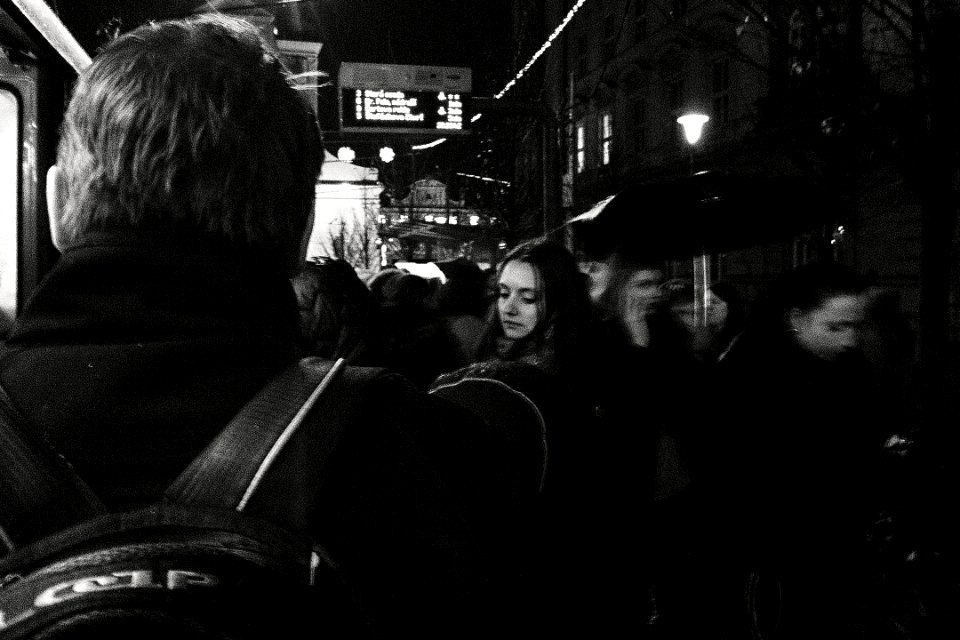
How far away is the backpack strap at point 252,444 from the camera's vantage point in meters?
0.94

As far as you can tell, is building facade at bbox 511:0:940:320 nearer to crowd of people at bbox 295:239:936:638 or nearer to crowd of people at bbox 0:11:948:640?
crowd of people at bbox 295:239:936:638

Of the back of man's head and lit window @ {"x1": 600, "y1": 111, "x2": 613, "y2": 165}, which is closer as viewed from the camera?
the back of man's head

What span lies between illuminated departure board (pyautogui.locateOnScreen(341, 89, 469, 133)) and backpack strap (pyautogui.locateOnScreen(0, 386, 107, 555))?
12.8 metres

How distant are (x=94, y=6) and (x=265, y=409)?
183 inches

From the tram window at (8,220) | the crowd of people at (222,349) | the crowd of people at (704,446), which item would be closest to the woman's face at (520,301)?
the crowd of people at (704,446)

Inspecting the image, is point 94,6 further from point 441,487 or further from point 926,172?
point 926,172

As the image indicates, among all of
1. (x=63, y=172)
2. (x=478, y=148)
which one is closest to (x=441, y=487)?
(x=63, y=172)

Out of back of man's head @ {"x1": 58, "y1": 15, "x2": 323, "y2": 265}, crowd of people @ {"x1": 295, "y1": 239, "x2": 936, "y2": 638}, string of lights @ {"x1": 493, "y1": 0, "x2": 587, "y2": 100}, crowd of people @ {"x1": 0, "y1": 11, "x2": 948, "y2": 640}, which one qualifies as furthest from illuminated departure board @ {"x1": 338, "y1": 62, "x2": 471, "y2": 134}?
back of man's head @ {"x1": 58, "y1": 15, "x2": 323, "y2": 265}

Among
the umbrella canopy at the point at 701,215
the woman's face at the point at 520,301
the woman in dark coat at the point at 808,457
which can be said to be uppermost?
the umbrella canopy at the point at 701,215

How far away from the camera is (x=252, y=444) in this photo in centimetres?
97

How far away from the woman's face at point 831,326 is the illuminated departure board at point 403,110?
32.3ft

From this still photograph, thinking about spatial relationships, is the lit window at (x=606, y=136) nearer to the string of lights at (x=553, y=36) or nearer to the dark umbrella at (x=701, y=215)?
the string of lights at (x=553, y=36)

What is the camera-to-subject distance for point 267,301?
1.10 metres

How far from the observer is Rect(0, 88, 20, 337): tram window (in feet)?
11.2
